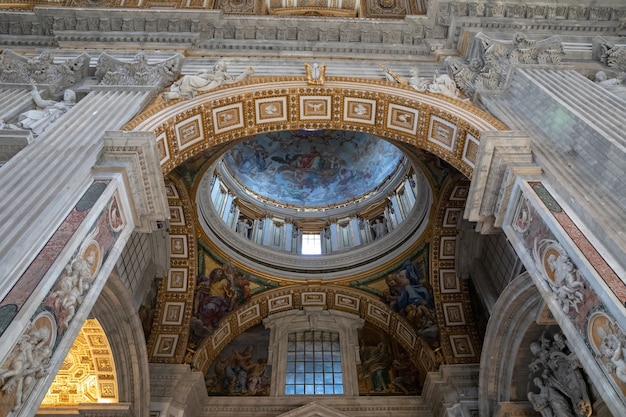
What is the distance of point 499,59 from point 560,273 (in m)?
5.70

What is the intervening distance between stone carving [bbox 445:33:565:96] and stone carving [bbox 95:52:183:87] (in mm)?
5834

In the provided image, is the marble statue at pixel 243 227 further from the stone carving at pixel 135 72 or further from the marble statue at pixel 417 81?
the marble statue at pixel 417 81

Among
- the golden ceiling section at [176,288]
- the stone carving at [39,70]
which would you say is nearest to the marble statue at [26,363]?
the stone carving at [39,70]

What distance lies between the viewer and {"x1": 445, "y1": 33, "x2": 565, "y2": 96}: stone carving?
10.2 metres

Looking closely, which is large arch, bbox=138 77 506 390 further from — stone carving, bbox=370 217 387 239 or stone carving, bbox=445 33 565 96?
stone carving, bbox=370 217 387 239

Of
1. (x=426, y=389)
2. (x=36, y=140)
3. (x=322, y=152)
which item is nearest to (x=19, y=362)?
(x=36, y=140)

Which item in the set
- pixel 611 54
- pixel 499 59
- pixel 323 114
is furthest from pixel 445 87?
pixel 611 54

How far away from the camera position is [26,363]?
4770 mm

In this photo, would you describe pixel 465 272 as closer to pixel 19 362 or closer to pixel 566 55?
pixel 566 55

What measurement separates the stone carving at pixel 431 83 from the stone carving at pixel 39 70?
626 centimetres

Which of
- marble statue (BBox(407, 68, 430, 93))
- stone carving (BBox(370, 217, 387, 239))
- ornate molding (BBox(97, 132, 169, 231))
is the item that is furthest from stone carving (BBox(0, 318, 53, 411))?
stone carving (BBox(370, 217, 387, 239))

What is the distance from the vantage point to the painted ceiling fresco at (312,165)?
18.8 metres

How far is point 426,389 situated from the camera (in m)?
12.8

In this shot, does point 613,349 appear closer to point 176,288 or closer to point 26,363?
point 26,363
